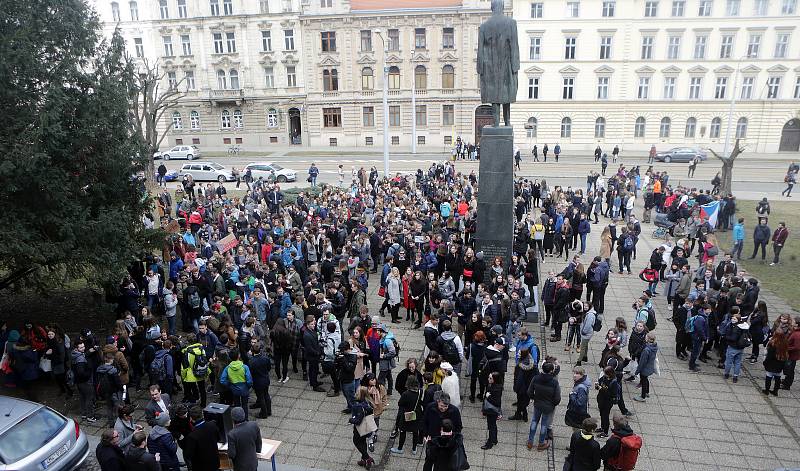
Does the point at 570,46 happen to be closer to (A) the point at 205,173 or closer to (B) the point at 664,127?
(B) the point at 664,127

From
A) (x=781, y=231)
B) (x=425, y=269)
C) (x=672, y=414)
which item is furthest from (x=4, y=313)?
(x=781, y=231)

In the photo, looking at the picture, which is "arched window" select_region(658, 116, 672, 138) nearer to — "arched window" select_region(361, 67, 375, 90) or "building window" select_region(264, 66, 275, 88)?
"arched window" select_region(361, 67, 375, 90)

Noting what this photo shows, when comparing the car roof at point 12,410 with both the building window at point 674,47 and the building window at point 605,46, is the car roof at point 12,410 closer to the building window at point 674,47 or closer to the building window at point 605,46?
the building window at point 605,46

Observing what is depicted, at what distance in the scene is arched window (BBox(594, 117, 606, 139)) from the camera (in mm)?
48688

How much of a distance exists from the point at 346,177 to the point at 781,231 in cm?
2491

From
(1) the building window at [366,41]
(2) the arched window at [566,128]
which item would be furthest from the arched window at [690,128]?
(1) the building window at [366,41]

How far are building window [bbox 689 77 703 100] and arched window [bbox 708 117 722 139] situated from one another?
2.56m

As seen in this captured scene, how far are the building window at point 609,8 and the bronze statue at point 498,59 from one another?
3669cm

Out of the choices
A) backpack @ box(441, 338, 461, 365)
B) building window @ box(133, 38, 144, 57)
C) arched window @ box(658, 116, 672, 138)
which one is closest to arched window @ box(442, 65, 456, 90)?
arched window @ box(658, 116, 672, 138)

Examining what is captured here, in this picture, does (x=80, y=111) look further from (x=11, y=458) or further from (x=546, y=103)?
(x=546, y=103)

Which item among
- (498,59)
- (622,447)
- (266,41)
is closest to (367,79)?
(266,41)

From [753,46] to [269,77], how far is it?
140 feet

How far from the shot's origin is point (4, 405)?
27.1ft

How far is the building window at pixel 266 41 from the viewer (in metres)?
50.7
